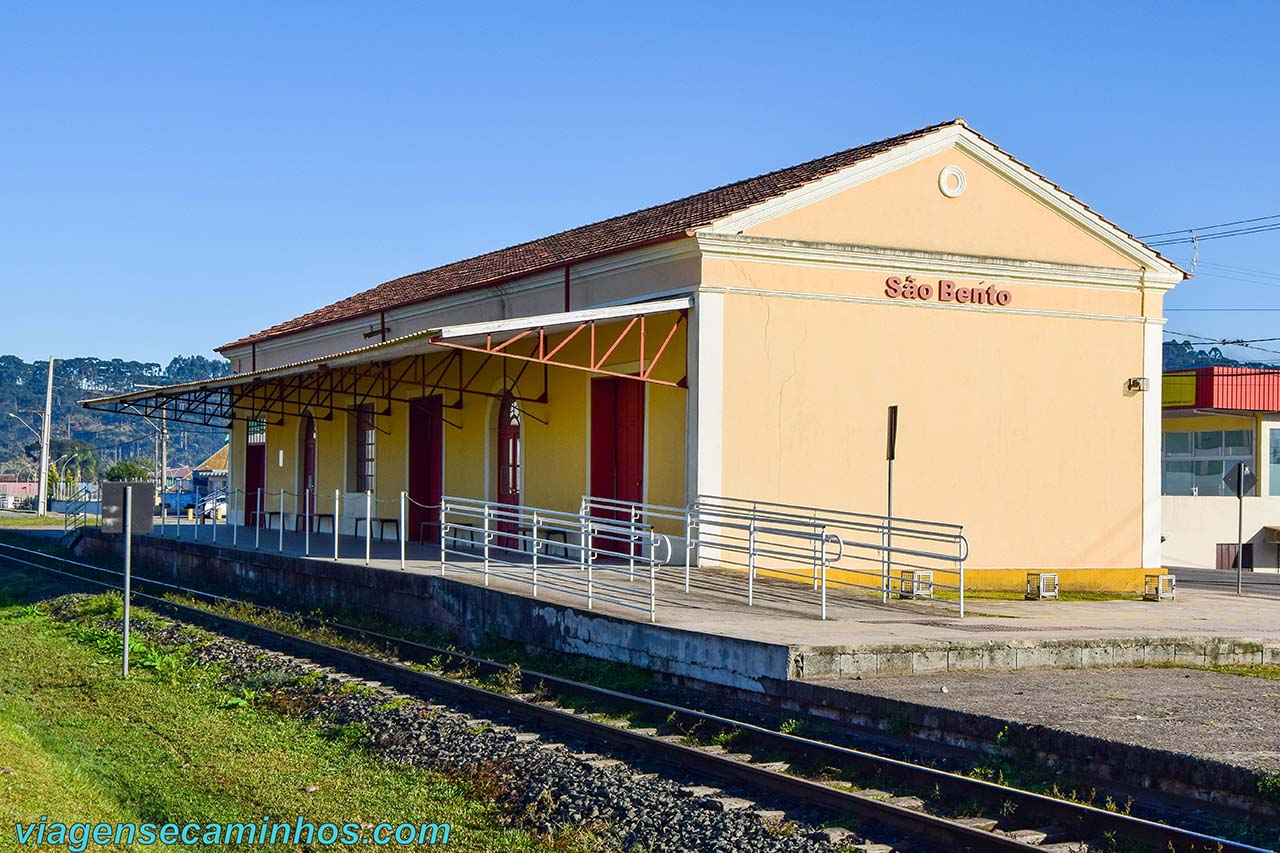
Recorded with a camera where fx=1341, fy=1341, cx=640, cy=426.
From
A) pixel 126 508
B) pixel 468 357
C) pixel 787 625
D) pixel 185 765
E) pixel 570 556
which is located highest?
pixel 468 357

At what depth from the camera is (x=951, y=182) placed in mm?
19922

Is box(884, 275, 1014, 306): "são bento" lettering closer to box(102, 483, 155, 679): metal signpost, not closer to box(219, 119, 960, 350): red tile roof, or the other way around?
box(219, 119, 960, 350): red tile roof

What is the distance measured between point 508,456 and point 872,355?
7.00m

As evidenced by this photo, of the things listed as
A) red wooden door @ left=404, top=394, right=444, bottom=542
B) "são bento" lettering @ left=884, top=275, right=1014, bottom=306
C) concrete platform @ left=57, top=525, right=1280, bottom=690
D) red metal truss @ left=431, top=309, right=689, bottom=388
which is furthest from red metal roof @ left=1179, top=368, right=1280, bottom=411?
red metal truss @ left=431, top=309, right=689, bottom=388

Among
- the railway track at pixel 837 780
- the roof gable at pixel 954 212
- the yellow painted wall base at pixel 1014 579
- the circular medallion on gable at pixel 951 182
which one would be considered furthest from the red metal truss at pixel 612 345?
the railway track at pixel 837 780

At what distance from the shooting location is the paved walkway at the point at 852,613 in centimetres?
1261

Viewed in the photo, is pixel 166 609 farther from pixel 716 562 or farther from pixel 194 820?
pixel 194 820

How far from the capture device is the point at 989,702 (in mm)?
10070

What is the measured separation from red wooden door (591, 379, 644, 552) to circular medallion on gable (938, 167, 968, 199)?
5464 millimetres

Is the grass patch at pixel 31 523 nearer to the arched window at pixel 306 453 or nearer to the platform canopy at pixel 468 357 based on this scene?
the platform canopy at pixel 468 357

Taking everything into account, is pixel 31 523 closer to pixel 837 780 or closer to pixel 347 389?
pixel 347 389

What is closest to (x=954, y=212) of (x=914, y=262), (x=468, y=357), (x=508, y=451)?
(x=914, y=262)

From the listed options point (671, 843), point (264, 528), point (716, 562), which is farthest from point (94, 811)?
point (264, 528)

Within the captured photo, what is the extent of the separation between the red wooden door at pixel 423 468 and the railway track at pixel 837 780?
11.8 m
